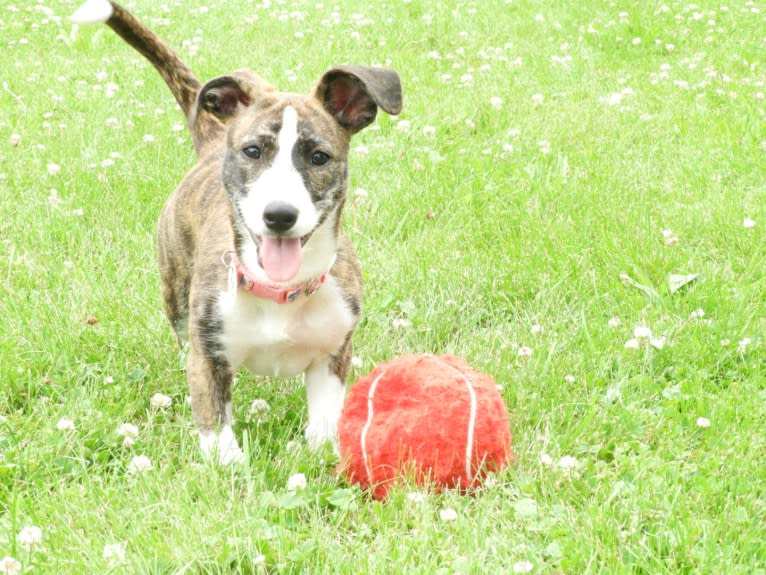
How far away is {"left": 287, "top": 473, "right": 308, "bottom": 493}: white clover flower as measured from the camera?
11.2 feet

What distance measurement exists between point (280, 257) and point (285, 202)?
267 mm

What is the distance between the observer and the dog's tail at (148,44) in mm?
4535

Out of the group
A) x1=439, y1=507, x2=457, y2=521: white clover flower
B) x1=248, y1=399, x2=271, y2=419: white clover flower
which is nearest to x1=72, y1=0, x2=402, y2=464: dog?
x1=248, y1=399, x2=271, y2=419: white clover flower

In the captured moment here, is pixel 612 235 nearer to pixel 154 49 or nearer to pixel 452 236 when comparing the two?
pixel 452 236

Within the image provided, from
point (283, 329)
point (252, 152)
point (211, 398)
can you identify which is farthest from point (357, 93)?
point (211, 398)

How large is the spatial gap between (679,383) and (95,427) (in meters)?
2.24

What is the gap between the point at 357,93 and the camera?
397 centimetres

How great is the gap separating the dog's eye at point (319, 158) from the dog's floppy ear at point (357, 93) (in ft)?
0.84

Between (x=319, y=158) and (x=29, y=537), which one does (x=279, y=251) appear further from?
(x=29, y=537)

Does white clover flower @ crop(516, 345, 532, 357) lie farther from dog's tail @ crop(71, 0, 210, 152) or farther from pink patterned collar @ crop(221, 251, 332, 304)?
dog's tail @ crop(71, 0, 210, 152)

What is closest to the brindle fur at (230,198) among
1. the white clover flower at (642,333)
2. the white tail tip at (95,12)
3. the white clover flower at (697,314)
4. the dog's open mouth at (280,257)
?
the dog's open mouth at (280,257)

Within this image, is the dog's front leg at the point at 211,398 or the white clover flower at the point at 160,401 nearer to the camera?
the dog's front leg at the point at 211,398

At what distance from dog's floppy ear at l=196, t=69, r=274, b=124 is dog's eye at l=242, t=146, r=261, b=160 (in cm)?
36

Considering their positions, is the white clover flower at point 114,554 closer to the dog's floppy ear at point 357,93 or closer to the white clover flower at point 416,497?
the white clover flower at point 416,497
